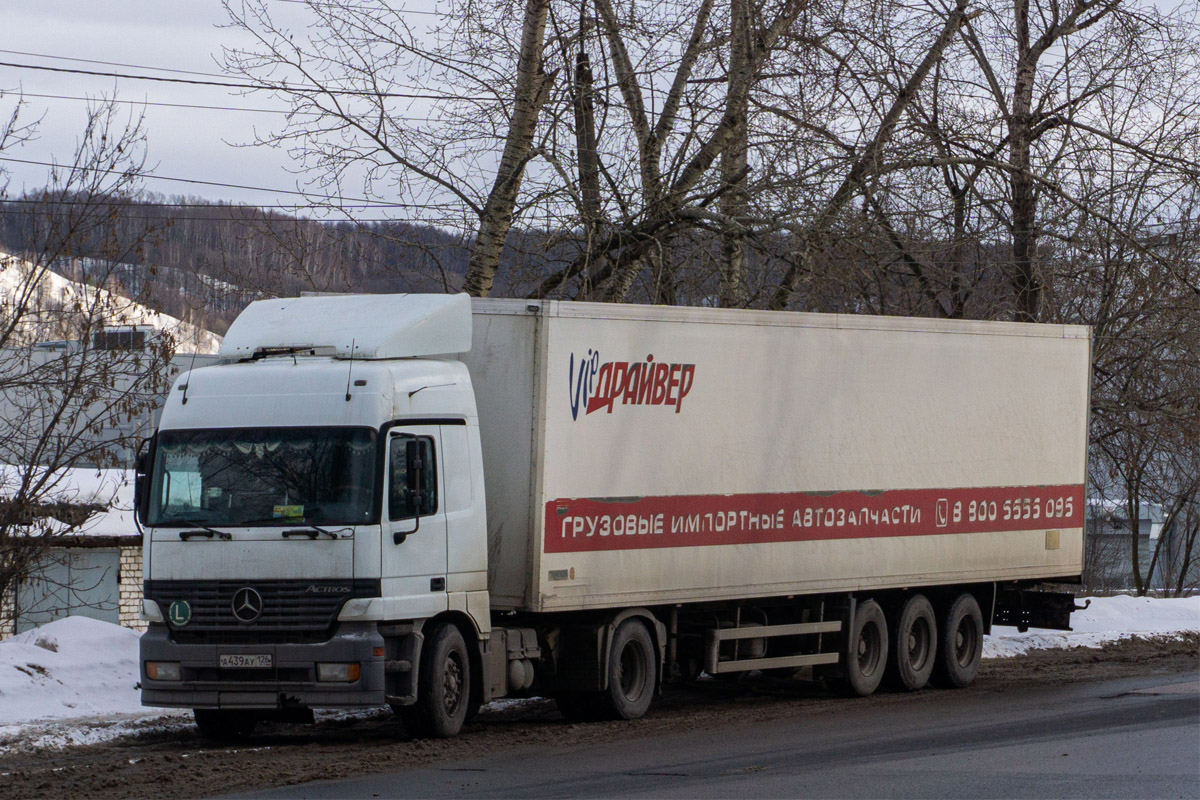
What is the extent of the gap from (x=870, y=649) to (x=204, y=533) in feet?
23.3

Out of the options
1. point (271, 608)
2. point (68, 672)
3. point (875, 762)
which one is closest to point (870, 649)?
point (875, 762)

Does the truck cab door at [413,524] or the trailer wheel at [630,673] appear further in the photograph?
the trailer wheel at [630,673]

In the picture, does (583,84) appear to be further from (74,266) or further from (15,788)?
(15,788)

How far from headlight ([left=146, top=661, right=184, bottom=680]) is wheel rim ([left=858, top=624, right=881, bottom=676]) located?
693 cm

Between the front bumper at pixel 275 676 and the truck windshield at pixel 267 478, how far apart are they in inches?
34.0

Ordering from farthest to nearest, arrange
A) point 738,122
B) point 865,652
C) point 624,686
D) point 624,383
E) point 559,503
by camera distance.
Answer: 1. point 738,122
2. point 865,652
3. point 624,686
4. point 624,383
5. point 559,503

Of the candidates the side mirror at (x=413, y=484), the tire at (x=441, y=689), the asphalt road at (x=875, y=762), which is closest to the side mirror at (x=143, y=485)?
the side mirror at (x=413, y=484)

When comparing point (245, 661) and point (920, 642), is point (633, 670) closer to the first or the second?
point (245, 661)

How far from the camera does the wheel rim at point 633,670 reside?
41.3 ft

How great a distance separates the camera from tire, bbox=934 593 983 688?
15508 millimetres

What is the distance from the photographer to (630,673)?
1265cm

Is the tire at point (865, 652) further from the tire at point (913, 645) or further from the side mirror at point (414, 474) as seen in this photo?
the side mirror at point (414, 474)

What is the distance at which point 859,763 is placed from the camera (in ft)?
32.2

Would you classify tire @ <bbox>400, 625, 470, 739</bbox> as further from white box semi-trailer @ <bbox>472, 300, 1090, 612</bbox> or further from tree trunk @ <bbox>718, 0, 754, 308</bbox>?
tree trunk @ <bbox>718, 0, 754, 308</bbox>
